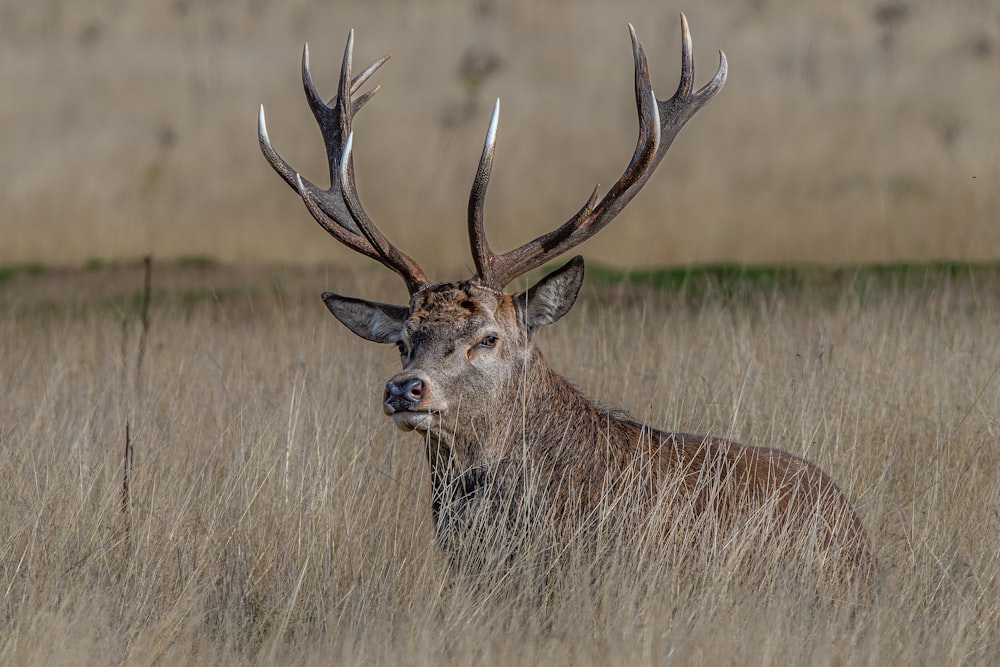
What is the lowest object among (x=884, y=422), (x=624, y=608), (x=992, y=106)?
(x=624, y=608)

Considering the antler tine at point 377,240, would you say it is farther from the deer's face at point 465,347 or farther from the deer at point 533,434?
the deer's face at point 465,347

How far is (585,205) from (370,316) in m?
0.99

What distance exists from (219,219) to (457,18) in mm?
8341

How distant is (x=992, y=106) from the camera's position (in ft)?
61.4

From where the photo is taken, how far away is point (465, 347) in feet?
17.8

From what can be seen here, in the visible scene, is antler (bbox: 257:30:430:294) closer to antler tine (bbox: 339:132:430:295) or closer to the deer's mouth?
antler tine (bbox: 339:132:430:295)

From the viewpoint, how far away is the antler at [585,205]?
5.67 metres

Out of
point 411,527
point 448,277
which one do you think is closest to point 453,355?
point 411,527

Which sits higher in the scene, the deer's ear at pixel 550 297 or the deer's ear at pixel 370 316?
the deer's ear at pixel 550 297

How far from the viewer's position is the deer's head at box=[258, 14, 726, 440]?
531cm

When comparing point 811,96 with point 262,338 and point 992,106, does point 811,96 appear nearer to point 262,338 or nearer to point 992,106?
point 992,106

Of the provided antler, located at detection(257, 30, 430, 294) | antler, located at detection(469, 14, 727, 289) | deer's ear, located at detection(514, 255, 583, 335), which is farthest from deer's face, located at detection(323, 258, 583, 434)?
antler, located at detection(257, 30, 430, 294)

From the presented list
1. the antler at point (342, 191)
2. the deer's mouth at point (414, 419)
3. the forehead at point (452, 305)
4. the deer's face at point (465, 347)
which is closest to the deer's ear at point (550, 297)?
the deer's face at point (465, 347)

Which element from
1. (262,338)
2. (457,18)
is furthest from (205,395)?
(457,18)
